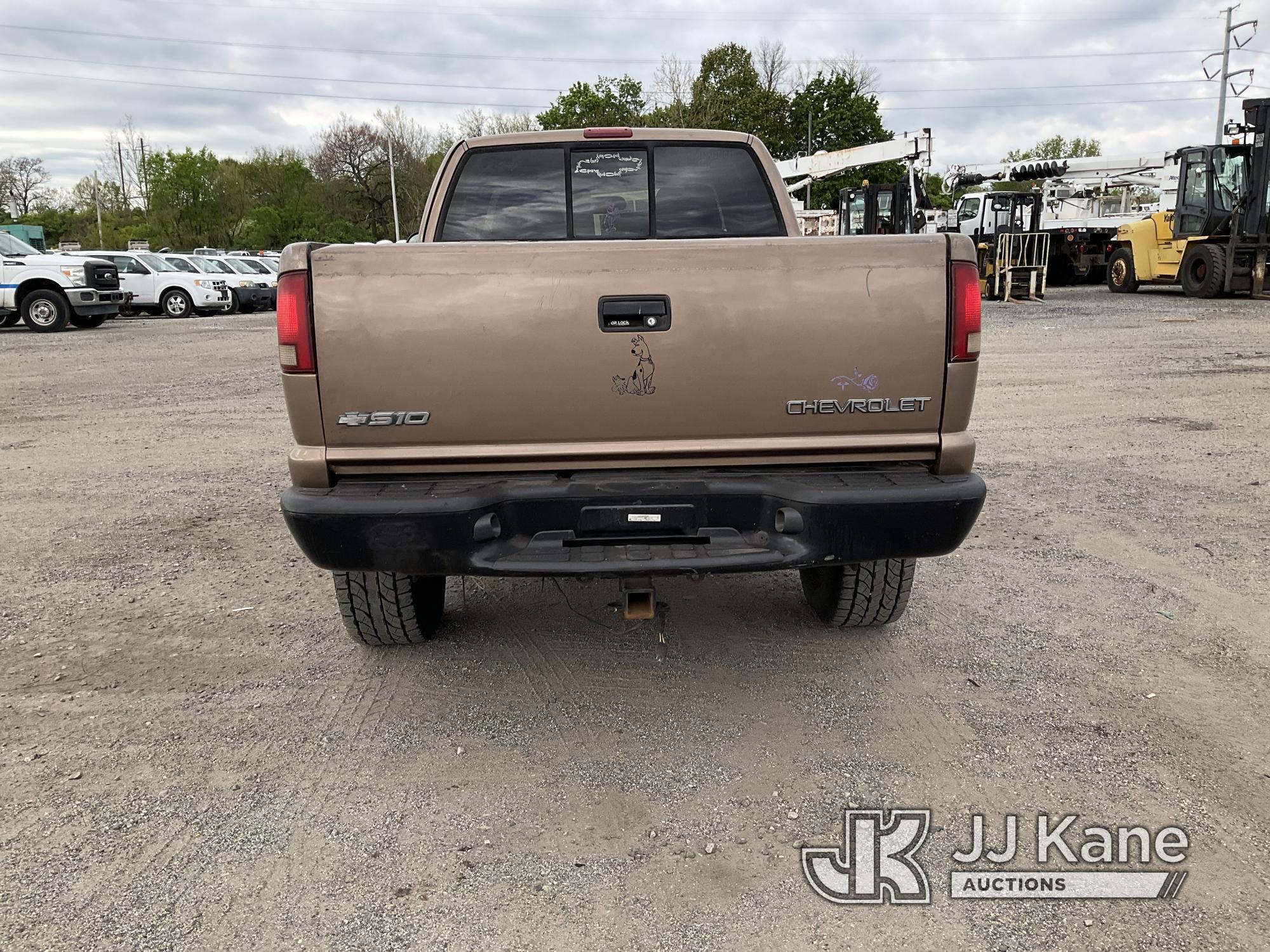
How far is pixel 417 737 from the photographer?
327cm

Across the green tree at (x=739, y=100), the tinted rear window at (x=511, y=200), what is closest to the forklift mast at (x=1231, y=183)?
the tinted rear window at (x=511, y=200)

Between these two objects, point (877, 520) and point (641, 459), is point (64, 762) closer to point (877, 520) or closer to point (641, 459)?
point (641, 459)

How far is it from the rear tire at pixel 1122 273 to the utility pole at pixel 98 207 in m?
72.1

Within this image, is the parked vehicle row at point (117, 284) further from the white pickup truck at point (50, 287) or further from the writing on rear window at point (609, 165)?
the writing on rear window at point (609, 165)

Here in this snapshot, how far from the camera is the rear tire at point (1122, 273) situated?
923 inches

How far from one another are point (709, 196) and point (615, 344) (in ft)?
6.93

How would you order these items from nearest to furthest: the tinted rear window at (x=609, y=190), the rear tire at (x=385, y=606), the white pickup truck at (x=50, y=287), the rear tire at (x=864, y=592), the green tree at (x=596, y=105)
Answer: the rear tire at (x=385, y=606) → the rear tire at (x=864, y=592) → the tinted rear window at (x=609, y=190) → the white pickup truck at (x=50, y=287) → the green tree at (x=596, y=105)

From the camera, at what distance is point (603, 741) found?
322 cm

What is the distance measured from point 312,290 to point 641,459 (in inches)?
46.0

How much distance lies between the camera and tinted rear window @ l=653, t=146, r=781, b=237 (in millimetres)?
4684

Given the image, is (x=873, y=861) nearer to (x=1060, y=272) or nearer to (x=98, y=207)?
(x=1060, y=272)

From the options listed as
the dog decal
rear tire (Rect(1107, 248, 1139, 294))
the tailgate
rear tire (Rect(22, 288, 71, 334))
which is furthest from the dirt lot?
rear tire (Rect(1107, 248, 1139, 294))

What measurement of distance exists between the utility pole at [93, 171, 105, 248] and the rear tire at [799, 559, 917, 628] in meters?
81.2

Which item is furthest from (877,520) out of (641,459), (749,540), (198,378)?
(198,378)
